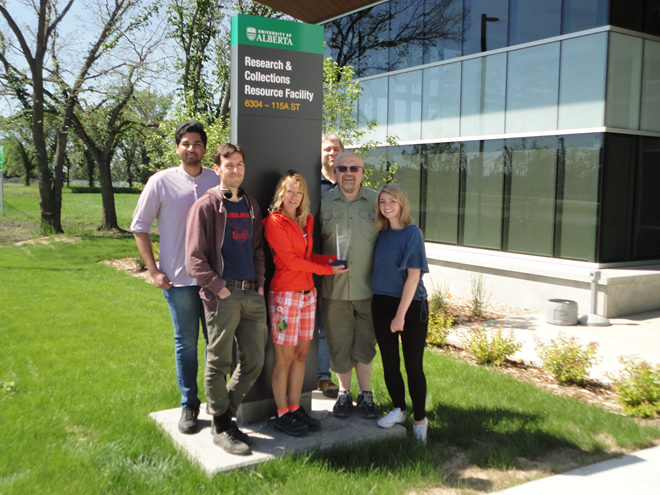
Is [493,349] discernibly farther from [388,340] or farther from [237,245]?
[237,245]

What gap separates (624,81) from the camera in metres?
10.1

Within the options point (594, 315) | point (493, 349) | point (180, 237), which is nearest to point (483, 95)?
point (594, 315)

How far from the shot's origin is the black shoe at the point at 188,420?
412 cm

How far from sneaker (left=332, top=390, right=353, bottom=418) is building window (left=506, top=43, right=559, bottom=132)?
26.8ft

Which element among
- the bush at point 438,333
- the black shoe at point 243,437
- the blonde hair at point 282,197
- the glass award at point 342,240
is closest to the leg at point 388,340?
the glass award at point 342,240

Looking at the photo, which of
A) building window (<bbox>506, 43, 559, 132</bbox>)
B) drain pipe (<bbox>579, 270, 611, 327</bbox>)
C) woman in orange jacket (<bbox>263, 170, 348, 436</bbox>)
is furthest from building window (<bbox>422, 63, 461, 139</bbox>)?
woman in orange jacket (<bbox>263, 170, 348, 436</bbox>)

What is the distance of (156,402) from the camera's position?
4.90 metres

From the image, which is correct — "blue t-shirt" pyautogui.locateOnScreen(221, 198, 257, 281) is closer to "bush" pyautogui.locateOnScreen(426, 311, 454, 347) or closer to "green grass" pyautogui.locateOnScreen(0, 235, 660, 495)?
"green grass" pyautogui.locateOnScreen(0, 235, 660, 495)

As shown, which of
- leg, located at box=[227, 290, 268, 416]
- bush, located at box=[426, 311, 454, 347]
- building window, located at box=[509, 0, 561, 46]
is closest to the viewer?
leg, located at box=[227, 290, 268, 416]

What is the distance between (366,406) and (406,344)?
782 millimetres

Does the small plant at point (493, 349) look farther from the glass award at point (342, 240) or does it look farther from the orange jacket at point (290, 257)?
the orange jacket at point (290, 257)

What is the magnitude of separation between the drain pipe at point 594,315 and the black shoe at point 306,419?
6.37 meters

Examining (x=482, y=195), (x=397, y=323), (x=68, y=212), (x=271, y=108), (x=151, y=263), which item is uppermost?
(x=271, y=108)

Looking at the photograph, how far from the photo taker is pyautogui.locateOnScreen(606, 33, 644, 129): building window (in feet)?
32.6
